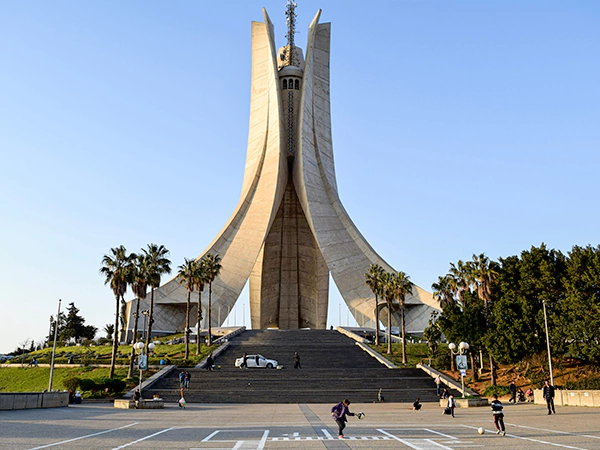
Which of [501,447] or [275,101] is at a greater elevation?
[275,101]

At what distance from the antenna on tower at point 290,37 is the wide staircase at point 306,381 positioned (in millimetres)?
29891

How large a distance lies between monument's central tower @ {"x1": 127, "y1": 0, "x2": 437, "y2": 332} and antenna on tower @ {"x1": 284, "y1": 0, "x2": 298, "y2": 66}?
0.09 metres

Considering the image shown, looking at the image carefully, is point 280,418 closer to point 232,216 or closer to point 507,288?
point 507,288

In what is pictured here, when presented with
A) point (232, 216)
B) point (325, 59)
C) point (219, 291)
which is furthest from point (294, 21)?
point (219, 291)

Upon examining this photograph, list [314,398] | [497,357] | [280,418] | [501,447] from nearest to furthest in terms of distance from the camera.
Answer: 1. [501,447]
2. [280,418]
3. [314,398]
4. [497,357]

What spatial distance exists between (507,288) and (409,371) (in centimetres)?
592

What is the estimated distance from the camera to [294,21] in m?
54.7

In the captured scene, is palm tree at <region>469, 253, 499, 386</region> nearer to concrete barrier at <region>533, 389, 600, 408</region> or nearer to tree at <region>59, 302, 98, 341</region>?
concrete barrier at <region>533, 389, 600, 408</region>

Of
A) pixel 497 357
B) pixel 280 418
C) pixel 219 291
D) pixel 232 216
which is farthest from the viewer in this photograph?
pixel 232 216

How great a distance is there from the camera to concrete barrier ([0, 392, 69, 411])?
608 inches

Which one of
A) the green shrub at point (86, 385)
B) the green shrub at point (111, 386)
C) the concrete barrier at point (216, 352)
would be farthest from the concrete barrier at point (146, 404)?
the concrete barrier at point (216, 352)

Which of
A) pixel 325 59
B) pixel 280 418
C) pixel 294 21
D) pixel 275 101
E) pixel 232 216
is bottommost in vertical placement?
pixel 280 418

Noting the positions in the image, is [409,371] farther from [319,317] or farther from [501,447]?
[319,317]

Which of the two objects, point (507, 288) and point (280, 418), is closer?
point (280, 418)
